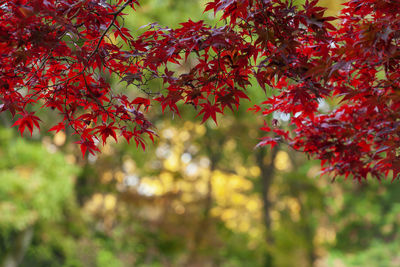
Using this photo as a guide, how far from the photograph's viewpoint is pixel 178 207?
763 cm

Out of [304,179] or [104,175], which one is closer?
[304,179]

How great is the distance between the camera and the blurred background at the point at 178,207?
5.19 m

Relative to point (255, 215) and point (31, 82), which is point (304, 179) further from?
point (31, 82)

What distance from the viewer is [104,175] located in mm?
8375

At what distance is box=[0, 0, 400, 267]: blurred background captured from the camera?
5188mm

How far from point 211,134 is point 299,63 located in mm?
7211

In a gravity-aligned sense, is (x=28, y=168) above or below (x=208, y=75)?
above

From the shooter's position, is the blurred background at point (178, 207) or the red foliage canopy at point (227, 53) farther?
the blurred background at point (178, 207)

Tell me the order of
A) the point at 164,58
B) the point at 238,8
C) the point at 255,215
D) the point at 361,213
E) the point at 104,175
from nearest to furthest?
the point at 238,8 < the point at 164,58 < the point at 361,213 < the point at 104,175 < the point at 255,215

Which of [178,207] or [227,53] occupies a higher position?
[178,207]

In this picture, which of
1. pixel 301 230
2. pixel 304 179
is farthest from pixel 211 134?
pixel 301 230

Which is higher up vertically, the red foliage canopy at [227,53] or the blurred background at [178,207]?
the blurred background at [178,207]

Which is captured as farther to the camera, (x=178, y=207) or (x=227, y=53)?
(x=178, y=207)

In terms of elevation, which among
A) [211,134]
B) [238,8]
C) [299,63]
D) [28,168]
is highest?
[211,134]
